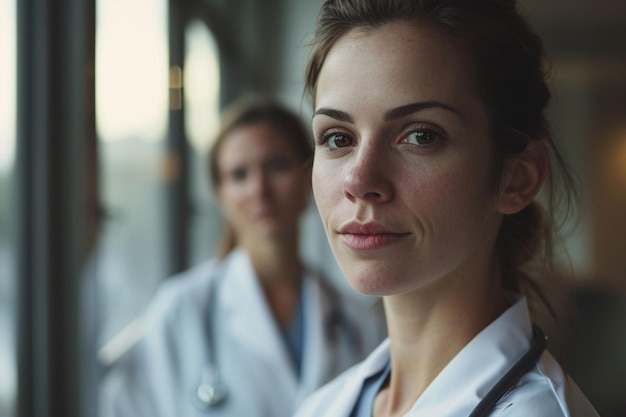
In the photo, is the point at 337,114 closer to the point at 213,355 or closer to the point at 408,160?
the point at 408,160

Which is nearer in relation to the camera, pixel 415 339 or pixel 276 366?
pixel 415 339

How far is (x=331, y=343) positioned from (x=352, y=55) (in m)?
Result: 1.28

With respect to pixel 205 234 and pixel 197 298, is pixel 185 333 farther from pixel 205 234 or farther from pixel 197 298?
pixel 205 234

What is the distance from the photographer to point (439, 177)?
0.87 meters

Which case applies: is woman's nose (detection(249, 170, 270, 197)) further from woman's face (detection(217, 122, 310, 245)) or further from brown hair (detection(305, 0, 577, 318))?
brown hair (detection(305, 0, 577, 318))

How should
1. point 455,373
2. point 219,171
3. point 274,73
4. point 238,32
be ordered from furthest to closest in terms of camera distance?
1. point 274,73
2. point 238,32
3. point 219,171
4. point 455,373

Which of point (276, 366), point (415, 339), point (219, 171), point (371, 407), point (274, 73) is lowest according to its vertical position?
point (276, 366)

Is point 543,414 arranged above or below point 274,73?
below

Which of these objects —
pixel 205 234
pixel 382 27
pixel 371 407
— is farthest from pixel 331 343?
pixel 205 234

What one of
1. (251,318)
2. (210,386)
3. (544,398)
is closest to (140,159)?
(251,318)

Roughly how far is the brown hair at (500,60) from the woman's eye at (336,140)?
4.8 inches

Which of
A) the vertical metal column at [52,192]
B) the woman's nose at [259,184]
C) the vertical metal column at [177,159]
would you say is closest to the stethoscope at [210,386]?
the vertical metal column at [52,192]

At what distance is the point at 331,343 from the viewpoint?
6.66 ft

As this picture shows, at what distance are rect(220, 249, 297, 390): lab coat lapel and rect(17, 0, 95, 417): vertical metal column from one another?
0.49 meters
